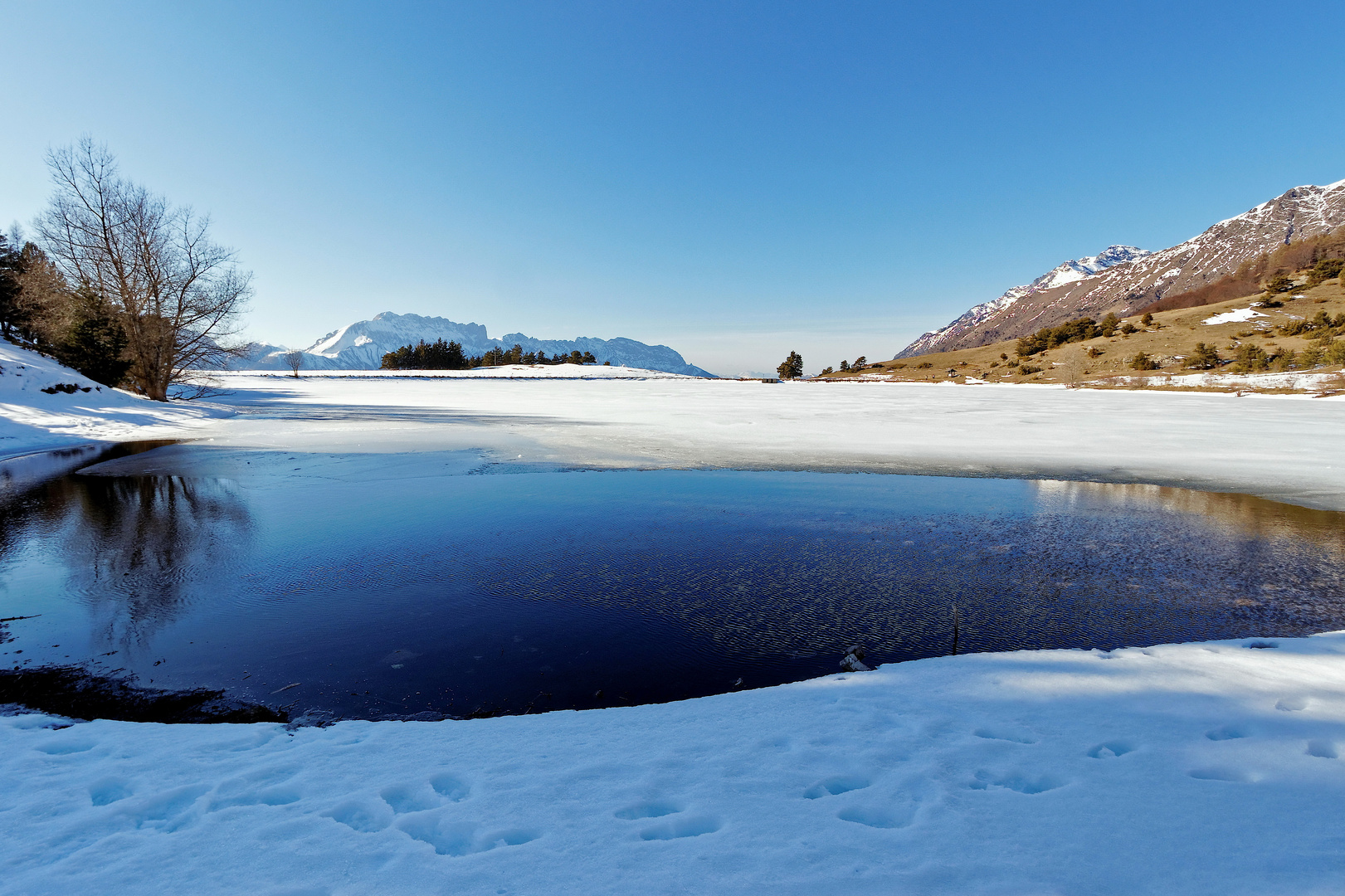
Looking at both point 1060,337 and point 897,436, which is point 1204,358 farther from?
point 897,436

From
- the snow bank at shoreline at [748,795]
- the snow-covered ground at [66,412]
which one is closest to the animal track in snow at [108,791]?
the snow bank at shoreline at [748,795]

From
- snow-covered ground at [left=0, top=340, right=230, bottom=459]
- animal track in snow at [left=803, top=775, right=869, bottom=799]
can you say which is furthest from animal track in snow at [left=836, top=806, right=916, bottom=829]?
snow-covered ground at [left=0, top=340, right=230, bottom=459]

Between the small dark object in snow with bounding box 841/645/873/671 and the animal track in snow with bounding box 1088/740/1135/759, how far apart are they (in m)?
1.53

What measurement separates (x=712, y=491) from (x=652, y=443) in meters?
6.30

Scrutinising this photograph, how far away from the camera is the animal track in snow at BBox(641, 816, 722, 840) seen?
103 inches

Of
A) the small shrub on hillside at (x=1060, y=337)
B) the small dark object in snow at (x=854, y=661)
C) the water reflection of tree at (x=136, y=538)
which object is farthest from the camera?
the small shrub on hillside at (x=1060, y=337)

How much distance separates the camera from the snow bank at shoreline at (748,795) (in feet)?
7.59

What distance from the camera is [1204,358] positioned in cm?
5034

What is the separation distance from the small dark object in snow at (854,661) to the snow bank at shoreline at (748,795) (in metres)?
0.41

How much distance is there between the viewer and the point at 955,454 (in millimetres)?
15156

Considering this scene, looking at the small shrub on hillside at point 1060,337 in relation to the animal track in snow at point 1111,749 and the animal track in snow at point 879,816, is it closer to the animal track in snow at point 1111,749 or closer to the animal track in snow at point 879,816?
the animal track in snow at point 1111,749

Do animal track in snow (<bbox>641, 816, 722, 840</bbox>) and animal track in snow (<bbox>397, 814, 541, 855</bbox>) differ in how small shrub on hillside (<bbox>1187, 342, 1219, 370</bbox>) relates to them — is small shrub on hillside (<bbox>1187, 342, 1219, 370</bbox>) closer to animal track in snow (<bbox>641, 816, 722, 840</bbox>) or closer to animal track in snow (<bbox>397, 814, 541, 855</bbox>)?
animal track in snow (<bbox>641, 816, 722, 840</bbox>)

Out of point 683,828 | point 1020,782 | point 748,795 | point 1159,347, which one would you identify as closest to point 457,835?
point 683,828

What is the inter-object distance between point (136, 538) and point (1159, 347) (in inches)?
3100
